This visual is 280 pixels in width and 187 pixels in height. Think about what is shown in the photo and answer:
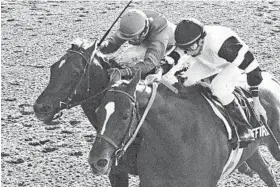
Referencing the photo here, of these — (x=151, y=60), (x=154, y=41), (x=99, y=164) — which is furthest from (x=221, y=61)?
(x=99, y=164)

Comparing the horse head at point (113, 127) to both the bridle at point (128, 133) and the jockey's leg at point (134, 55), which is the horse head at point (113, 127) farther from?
the jockey's leg at point (134, 55)

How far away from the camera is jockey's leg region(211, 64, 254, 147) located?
491cm

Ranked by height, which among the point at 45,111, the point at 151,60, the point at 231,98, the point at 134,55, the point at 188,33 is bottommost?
the point at 45,111

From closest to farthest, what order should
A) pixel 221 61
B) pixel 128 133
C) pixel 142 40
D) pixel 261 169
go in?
pixel 128 133 < pixel 221 61 < pixel 142 40 < pixel 261 169

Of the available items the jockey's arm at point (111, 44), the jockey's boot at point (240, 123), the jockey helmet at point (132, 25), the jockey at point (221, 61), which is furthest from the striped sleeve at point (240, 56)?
the jockey's arm at point (111, 44)

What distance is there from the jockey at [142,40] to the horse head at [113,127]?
988 mm

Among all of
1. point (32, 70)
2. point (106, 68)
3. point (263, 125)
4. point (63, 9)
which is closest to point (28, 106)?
point (32, 70)

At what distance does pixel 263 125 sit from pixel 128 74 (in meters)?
1.18

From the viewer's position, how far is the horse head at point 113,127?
4012mm

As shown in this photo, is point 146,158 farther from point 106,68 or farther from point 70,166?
point 70,166

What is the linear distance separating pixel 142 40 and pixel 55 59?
4.60m

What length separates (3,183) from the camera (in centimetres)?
640

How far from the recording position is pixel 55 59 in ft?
32.9

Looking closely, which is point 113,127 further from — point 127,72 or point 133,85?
point 127,72
